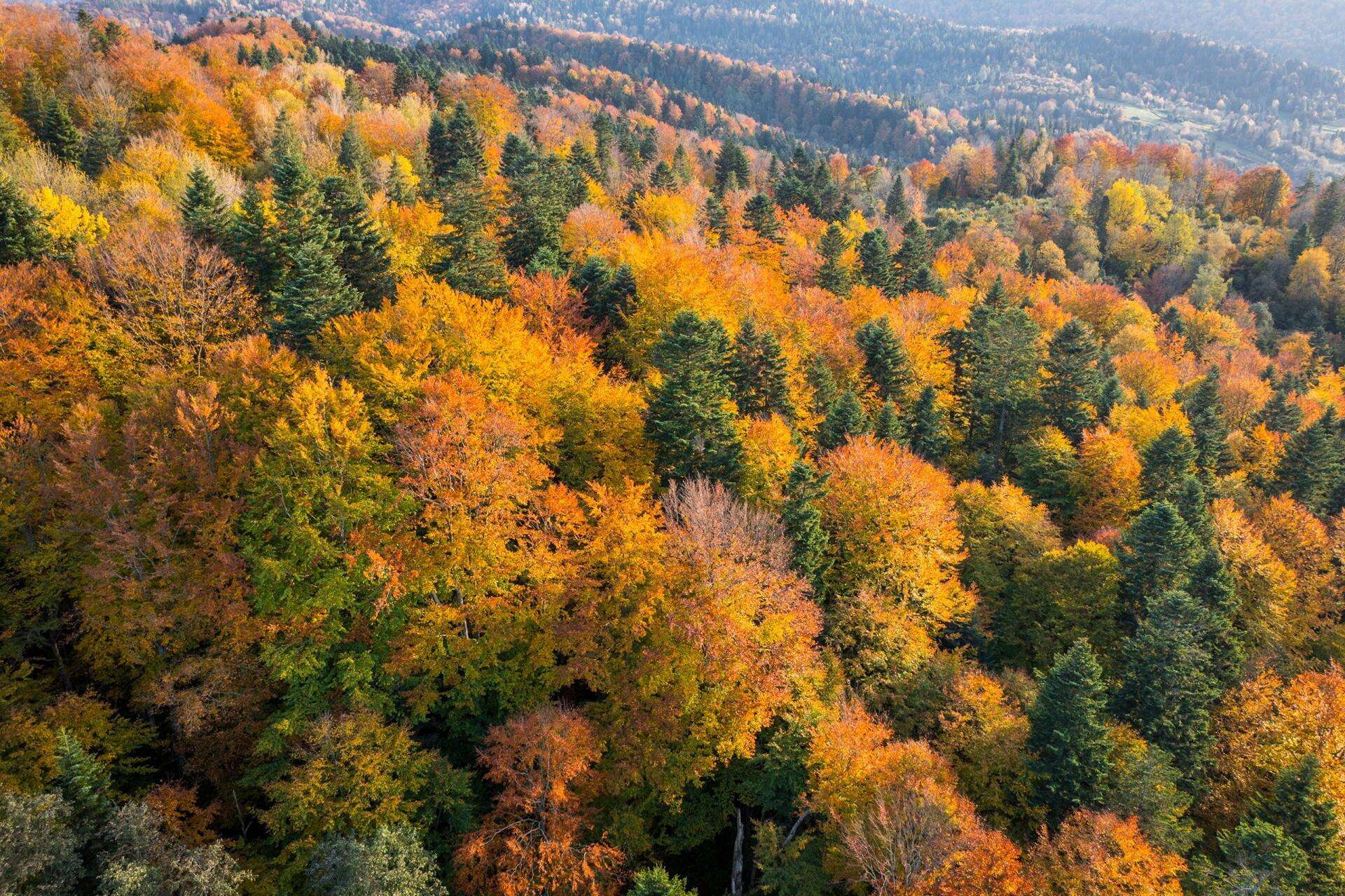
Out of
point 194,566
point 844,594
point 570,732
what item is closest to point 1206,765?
point 844,594

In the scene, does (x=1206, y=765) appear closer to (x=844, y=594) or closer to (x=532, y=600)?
(x=844, y=594)

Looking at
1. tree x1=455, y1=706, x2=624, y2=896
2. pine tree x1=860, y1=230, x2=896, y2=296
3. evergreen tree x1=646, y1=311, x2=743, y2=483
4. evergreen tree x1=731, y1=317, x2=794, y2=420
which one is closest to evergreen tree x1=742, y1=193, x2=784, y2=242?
pine tree x1=860, y1=230, x2=896, y2=296

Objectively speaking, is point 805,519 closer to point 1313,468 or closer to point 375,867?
point 375,867

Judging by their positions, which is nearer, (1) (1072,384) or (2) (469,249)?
(2) (469,249)

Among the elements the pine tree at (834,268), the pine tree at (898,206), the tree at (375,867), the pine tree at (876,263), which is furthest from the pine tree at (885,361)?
the pine tree at (898,206)

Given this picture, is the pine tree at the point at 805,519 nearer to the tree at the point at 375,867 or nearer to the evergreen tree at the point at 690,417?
the evergreen tree at the point at 690,417

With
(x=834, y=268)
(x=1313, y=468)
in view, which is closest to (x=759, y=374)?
(x=834, y=268)
